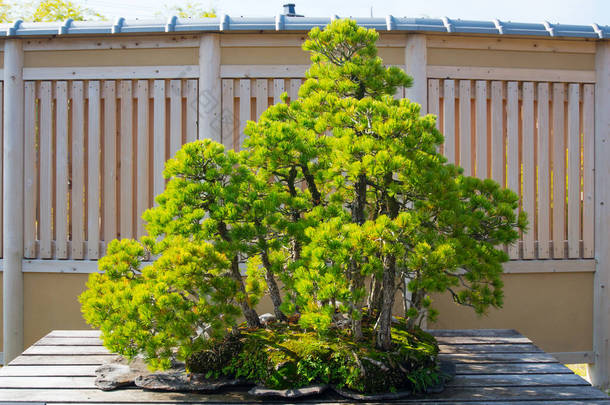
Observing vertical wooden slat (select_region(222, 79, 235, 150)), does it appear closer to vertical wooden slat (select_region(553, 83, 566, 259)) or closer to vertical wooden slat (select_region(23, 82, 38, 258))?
vertical wooden slat (select_region(23, 82, 38, 258))

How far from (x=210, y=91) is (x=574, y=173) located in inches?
98.1

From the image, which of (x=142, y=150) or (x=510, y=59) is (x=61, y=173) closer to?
(x=142, y=150)

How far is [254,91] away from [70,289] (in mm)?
1792

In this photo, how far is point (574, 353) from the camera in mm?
3754

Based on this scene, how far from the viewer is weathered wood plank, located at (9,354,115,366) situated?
271 centimetres

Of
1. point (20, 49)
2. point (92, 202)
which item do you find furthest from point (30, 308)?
point (20, 49)

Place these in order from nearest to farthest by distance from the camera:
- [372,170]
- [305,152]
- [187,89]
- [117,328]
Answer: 1. [372,170]
2. [117,328]
3. [305,152]
4. [187,89]

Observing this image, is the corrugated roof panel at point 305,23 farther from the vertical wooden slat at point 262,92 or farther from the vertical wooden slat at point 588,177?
the vertical wooden slat at point 588,177

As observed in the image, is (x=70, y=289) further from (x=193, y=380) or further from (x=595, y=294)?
(x=595, y=294)

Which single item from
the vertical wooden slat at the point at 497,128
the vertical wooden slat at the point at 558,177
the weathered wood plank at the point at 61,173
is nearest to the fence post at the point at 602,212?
the vertical wooden slat at the point at 558,177

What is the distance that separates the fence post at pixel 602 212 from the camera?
12.2ft

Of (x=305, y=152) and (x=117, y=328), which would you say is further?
(x=305, y=152)

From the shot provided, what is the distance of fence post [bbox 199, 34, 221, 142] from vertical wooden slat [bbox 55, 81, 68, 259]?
0.94 metres

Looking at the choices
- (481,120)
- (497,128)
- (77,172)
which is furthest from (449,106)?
(77,172)
